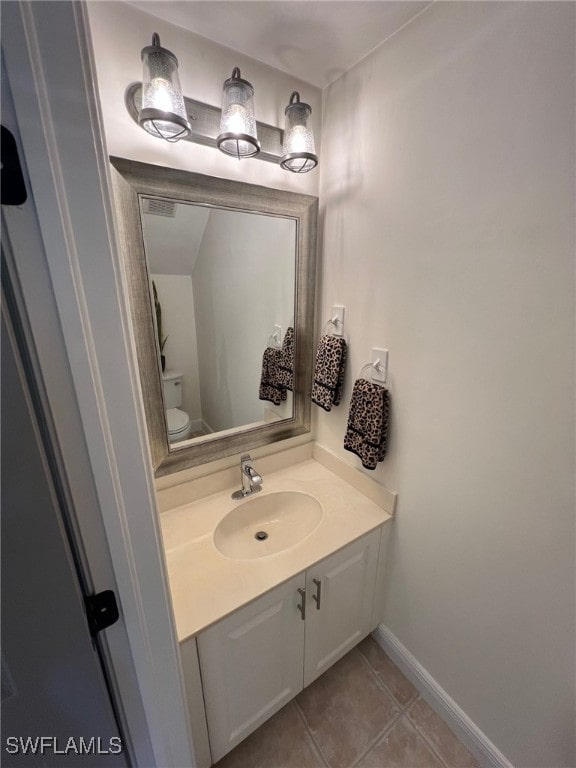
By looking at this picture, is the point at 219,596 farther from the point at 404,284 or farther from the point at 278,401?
the point at 404,284

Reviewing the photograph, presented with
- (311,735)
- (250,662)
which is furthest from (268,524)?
(311,735)

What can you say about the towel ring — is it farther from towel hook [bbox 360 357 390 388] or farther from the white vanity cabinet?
the white vanity cabinet

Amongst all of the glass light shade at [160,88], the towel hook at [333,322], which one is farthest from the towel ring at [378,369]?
the glass light shade at [160,88]

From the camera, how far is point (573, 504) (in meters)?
0.76

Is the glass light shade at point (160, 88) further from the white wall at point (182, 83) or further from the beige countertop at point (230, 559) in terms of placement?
the beige countertop at point (230, 559)

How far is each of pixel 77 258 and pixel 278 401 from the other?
1103 millimetres

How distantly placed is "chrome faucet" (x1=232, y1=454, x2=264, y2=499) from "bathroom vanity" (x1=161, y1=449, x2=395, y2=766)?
3 cm

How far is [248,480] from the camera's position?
4.19 feet

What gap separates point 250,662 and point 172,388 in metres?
0.96

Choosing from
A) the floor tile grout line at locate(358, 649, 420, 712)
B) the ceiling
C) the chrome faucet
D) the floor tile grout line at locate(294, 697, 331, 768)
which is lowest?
the floor tile grout line at locate(294, 697, 331, 768)

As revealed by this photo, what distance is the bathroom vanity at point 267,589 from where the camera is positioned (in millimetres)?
901

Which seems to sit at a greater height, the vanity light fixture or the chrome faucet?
the vanity light fixture

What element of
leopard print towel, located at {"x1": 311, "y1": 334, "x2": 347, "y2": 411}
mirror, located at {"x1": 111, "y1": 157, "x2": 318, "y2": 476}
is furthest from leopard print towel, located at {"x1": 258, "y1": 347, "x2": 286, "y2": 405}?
→ leopard print towel, located at {"x1": 311, "y1": 334, "x2": 347, "y2": 411}

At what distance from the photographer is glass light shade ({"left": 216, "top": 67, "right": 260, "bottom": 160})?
3.04 feet
